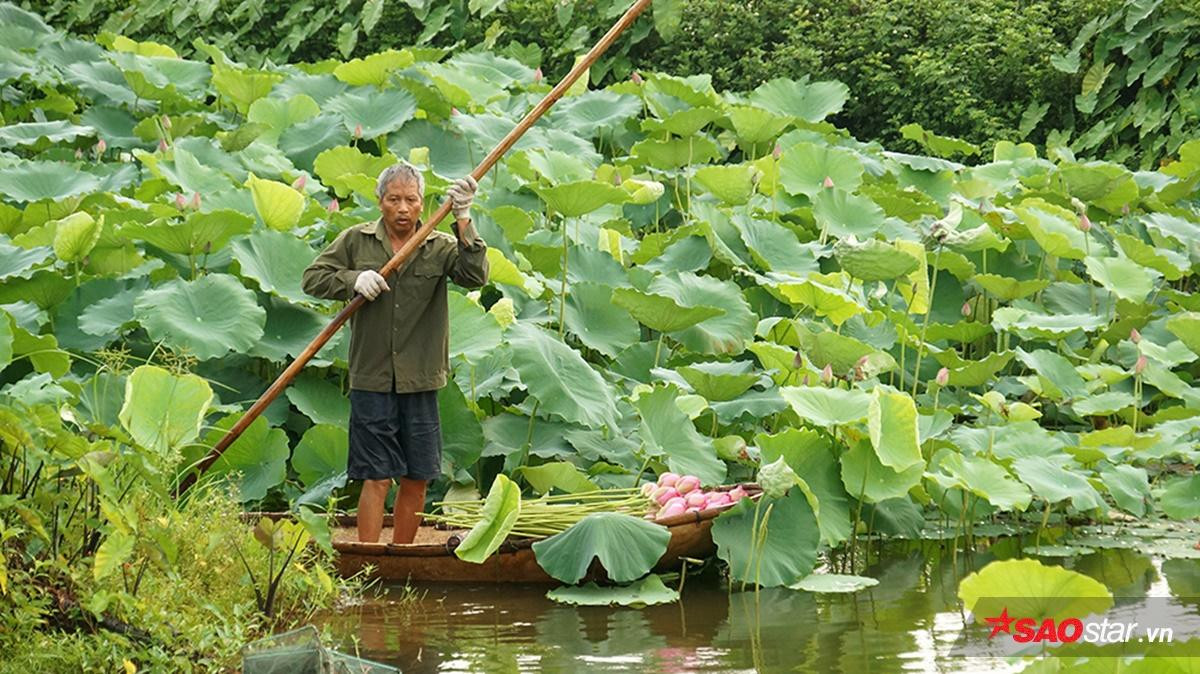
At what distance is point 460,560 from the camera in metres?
4.39

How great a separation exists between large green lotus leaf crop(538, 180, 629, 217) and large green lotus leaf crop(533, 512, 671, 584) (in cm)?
130

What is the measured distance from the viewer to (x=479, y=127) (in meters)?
6.93

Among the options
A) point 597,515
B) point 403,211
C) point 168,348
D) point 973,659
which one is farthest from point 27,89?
point 973,659

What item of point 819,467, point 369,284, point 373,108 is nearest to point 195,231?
point 369,284

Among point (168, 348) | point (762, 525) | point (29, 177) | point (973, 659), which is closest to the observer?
point (973, 659)

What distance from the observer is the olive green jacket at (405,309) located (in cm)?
440

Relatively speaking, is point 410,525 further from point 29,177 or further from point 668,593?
point 29,177

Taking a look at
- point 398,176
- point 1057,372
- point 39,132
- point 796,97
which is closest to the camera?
point 398,176

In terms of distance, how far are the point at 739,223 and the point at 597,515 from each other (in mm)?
2054

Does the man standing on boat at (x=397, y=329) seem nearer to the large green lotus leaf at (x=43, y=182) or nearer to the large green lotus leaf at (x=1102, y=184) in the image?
the large green lotus leaf at (x=43, y=182)

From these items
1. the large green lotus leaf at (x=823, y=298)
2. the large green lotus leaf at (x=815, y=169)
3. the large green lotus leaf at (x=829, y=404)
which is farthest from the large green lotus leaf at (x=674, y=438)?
the large green lotus leaf at (x=815, y=169)

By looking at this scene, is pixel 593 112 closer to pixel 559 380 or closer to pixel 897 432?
pixel 559 380

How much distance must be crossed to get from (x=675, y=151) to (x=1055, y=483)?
2.77 m

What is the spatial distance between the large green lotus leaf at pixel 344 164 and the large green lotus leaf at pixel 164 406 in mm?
2185
